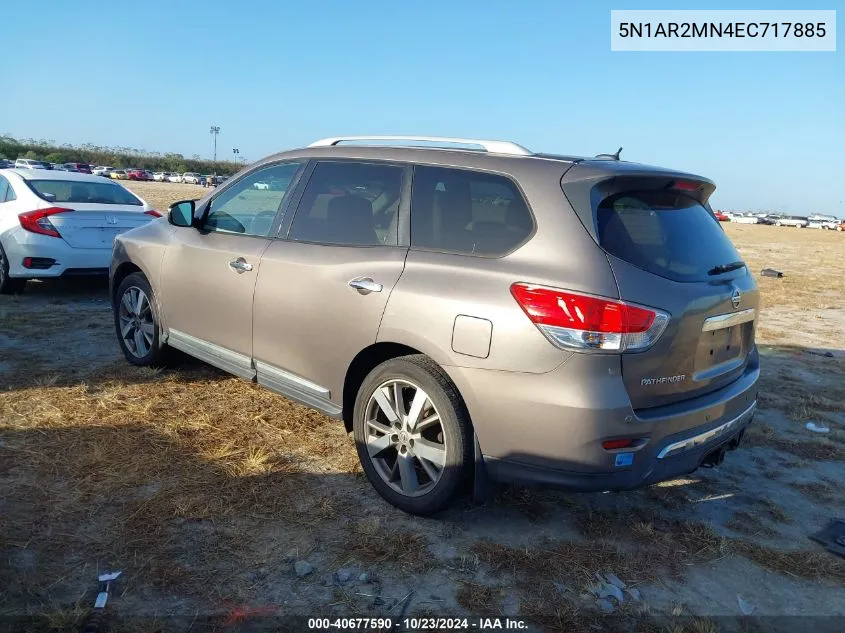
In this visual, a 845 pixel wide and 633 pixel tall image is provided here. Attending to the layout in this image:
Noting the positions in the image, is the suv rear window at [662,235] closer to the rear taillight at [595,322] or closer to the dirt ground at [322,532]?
the rear taillight at [595,322]

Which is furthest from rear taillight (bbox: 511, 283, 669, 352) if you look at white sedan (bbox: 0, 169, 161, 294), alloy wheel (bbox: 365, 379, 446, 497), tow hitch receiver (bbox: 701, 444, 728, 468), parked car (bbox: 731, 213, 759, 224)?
parked car (bbox: 731, 213, 759, 224)

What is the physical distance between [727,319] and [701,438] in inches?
23.3

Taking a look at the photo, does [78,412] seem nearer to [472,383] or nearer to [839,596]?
[472,383]

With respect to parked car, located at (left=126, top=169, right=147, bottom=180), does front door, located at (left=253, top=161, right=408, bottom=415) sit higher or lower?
lower

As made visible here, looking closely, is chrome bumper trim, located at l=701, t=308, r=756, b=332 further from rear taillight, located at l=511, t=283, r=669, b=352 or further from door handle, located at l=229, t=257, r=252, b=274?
door handle, located at l=229, t=257, r=252, b=274

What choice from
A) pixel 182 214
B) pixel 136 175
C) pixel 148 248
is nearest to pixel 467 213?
pixel 182 214

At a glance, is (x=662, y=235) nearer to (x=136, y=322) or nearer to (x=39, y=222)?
(x=136, y=322)

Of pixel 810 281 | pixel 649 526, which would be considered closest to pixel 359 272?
pixel 649 526

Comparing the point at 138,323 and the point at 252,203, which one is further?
the point at 138,323

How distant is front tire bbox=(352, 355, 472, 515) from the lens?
3193mm

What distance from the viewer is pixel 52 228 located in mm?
7582

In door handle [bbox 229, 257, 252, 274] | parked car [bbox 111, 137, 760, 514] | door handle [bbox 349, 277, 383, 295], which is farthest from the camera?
door handle [bbox 229, 257, 252, 274]

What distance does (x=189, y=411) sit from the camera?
15.4 feet

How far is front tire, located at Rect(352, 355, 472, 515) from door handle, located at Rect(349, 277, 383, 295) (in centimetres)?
38
